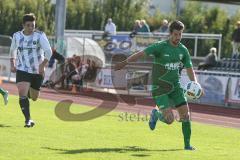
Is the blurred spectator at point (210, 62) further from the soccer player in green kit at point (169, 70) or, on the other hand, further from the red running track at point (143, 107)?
the soccer player in green kit at point (169, 70)

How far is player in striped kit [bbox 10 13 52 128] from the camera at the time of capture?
12.5m

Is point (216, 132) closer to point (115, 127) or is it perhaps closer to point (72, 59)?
point (115, 127)

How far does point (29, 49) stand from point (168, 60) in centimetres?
302

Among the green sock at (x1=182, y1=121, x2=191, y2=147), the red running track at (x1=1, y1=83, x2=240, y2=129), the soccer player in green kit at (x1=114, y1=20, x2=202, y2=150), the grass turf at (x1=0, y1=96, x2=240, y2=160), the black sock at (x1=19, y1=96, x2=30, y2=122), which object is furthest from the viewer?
the red running track at (x1=1, y1=83, x2=240, y2=129)

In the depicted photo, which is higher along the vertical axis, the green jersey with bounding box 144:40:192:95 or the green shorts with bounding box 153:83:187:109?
the green jersey with bounding box 144:40:192:95

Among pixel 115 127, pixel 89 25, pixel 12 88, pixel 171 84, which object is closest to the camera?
pixel 171 84

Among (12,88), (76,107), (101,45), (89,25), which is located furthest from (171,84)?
(89,25)

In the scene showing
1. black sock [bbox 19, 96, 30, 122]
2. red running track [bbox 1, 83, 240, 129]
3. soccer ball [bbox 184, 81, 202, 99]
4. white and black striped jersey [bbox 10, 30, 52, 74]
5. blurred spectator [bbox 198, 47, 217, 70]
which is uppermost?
white and black striped jersey [bbox 10, 30, 52, 74]

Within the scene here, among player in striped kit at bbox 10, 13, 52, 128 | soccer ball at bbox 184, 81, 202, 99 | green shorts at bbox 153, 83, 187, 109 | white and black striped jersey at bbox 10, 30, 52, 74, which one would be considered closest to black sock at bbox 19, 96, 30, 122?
player in striped kit at bbox 10, 13, 52, 128

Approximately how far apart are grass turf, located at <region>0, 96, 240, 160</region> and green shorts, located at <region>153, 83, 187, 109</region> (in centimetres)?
70

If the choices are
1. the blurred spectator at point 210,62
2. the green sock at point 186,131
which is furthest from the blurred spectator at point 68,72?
the green sock at point 186,131

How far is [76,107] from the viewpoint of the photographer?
63.5 ft

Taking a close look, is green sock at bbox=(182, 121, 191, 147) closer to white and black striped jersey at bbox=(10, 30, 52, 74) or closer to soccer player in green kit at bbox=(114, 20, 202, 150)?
soccer player in green kit at bbox=(114, 20, 202, 150)

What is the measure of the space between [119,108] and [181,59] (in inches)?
379
